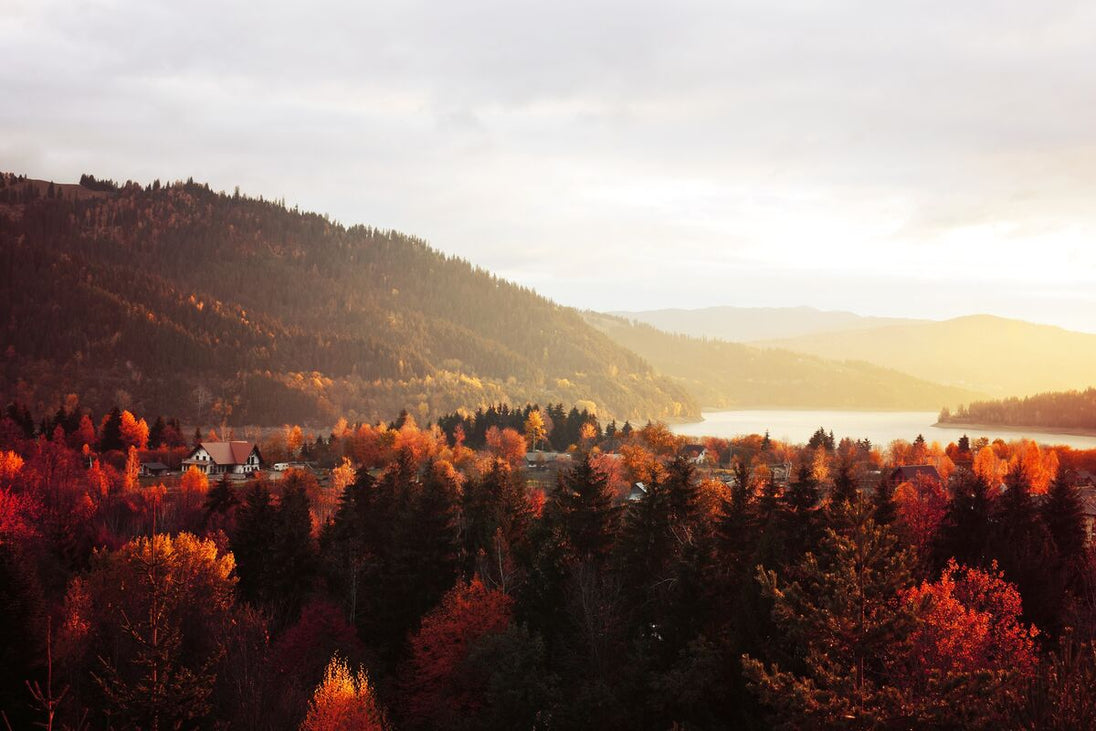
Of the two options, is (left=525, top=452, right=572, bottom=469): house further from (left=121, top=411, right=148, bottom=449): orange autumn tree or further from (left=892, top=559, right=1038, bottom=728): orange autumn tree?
(left=892, top=559, right=1038, bottom=728): orange autumn tree

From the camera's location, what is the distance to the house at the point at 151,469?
89000mm

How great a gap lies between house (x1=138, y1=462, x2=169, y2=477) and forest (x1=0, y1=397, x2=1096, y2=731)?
33541mm

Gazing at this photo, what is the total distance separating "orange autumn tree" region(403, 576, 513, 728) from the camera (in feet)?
110

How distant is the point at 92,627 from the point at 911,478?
7959 cm

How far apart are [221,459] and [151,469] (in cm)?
785

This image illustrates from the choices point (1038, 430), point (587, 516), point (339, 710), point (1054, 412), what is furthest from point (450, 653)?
point (1054, 412)

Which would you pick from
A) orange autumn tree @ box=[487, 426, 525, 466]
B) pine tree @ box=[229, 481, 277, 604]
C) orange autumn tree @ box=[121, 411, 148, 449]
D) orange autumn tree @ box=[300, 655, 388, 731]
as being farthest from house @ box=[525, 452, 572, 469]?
orange autumn tree @ box=[300, 655, 388, 731]

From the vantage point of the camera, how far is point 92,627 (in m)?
35.4

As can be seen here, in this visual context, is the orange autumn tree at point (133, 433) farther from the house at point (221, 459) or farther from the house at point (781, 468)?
the house at point (781, 468)

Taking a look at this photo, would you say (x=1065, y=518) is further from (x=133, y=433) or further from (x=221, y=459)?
(x=133, y=433)

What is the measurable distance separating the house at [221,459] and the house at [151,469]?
2606 mm

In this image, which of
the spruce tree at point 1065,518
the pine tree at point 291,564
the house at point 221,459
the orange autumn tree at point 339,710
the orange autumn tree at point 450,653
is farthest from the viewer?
the house at point 221,459

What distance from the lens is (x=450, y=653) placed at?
3506 cm

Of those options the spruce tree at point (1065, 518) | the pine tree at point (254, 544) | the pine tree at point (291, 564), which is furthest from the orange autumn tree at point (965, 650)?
the pine tree at point (254, 544)
